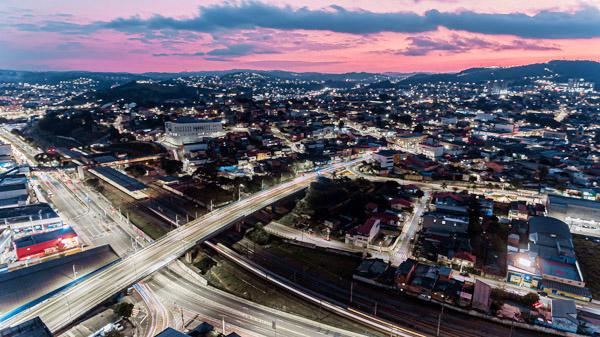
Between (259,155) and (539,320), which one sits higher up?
(259,155)

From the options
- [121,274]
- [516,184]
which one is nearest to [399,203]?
[516,184]

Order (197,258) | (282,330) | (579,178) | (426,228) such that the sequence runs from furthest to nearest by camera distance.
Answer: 1. (579,178)
2. (426,228)
3. (197,258)
4. (282,330)

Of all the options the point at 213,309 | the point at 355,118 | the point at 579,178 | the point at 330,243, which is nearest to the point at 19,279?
the point at 213,309

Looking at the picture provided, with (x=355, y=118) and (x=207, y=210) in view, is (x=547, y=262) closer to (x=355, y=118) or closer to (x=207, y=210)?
(x=207, y=210)

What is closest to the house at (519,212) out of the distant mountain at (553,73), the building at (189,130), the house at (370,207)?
the house at (370,207)

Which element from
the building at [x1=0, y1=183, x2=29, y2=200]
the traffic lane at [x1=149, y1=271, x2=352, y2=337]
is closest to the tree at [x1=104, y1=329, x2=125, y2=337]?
the traffic lane at [x1=149, y1=271, x2=352, y2=337]

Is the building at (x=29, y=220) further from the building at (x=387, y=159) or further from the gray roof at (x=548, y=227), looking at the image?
the gray roof at (x=548, y=227)
